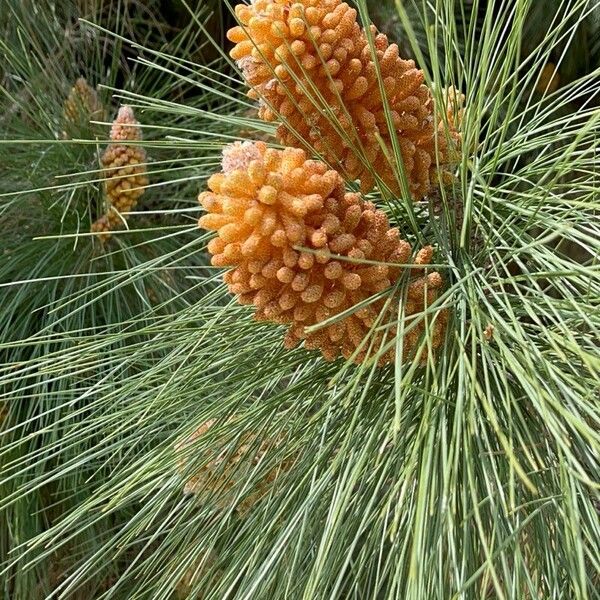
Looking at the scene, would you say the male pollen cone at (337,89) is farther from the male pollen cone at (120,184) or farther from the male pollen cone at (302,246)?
the male pollen cone at (120,184)

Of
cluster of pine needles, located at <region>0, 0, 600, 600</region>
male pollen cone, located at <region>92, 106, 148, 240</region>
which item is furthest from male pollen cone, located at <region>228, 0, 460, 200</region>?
male pollen cone, located at <region>92, 106, 148, 240</region>

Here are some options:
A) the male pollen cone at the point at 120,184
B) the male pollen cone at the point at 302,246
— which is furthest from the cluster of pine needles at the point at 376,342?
the male pollen cone at the point at 120,184

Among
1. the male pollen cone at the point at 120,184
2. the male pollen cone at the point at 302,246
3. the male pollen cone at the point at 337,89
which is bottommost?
the male pollen cone at the point at 120,184

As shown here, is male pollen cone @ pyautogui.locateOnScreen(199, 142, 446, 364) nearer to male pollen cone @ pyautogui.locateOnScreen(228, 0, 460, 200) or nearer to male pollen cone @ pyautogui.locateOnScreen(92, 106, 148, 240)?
male pollen cone @ pyautogui.locateOnScreen(228, 0, 460, 200)

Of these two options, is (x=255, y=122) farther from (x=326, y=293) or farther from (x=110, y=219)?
(x=110, y=219)

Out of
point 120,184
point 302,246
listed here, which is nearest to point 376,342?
point 302,246

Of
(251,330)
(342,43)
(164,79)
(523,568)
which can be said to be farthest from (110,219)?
(523,568)

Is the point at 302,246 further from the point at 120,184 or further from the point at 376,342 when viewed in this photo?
the point at 120,184
